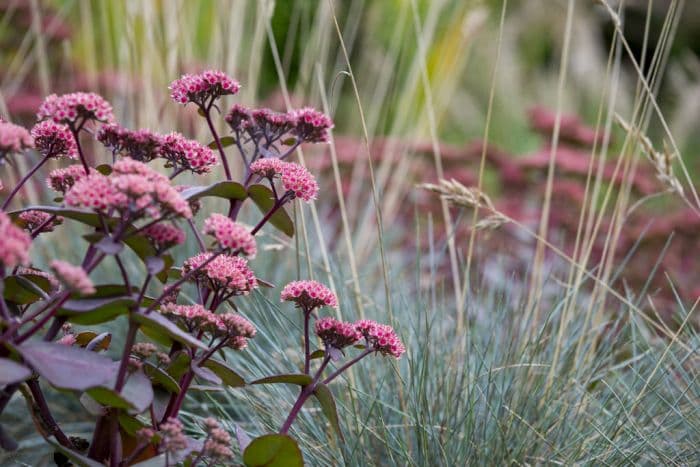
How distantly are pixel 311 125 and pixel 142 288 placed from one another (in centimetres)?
30

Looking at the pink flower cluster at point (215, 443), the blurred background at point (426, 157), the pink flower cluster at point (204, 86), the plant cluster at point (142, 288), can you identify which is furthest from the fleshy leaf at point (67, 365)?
the blurred background at point (426, 157)

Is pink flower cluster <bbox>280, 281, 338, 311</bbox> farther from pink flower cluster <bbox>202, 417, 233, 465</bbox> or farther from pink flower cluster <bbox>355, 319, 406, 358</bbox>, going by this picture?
pink flower cluster <bbox>202, 417, 233, 465</bbox>

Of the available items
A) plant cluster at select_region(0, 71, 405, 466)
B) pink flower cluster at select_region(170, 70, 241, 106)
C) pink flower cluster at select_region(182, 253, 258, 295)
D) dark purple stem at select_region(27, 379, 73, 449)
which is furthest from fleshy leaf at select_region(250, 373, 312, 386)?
pink flower cluster at select_region(170, 70, 241, 106)

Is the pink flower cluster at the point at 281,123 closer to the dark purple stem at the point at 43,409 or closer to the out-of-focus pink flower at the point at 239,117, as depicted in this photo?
the out-of-focus pink flower at the point at 239,117

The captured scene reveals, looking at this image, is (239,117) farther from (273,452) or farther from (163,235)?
(273,452)

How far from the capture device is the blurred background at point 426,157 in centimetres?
155

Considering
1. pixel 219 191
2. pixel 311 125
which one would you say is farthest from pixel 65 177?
pixel 311 125

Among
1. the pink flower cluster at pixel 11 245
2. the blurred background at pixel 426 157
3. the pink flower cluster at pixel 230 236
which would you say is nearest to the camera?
the pink flower cluster at pixel 11 245

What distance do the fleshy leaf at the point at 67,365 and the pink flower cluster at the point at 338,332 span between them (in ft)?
0.80

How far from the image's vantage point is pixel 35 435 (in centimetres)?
171

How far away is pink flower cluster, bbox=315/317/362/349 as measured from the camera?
37.9 inches

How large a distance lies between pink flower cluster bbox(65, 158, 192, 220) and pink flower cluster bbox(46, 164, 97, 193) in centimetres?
14

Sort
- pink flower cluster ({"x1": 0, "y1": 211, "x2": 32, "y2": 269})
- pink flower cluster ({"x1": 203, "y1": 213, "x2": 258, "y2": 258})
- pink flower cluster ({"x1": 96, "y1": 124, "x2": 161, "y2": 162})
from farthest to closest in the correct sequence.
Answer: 1. pink flower cluster ({"x1": 96, "y1": 124, "x2": 161, "y2": 162})
2. pink flower cluster ({"x1": 203, "y1": 213, "x2": 258, "y2": 258})
3. pink flower cluster ({"x1": 0, "y1": 211, "x2": 32, "y2": 269})

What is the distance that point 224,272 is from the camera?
89 cm
